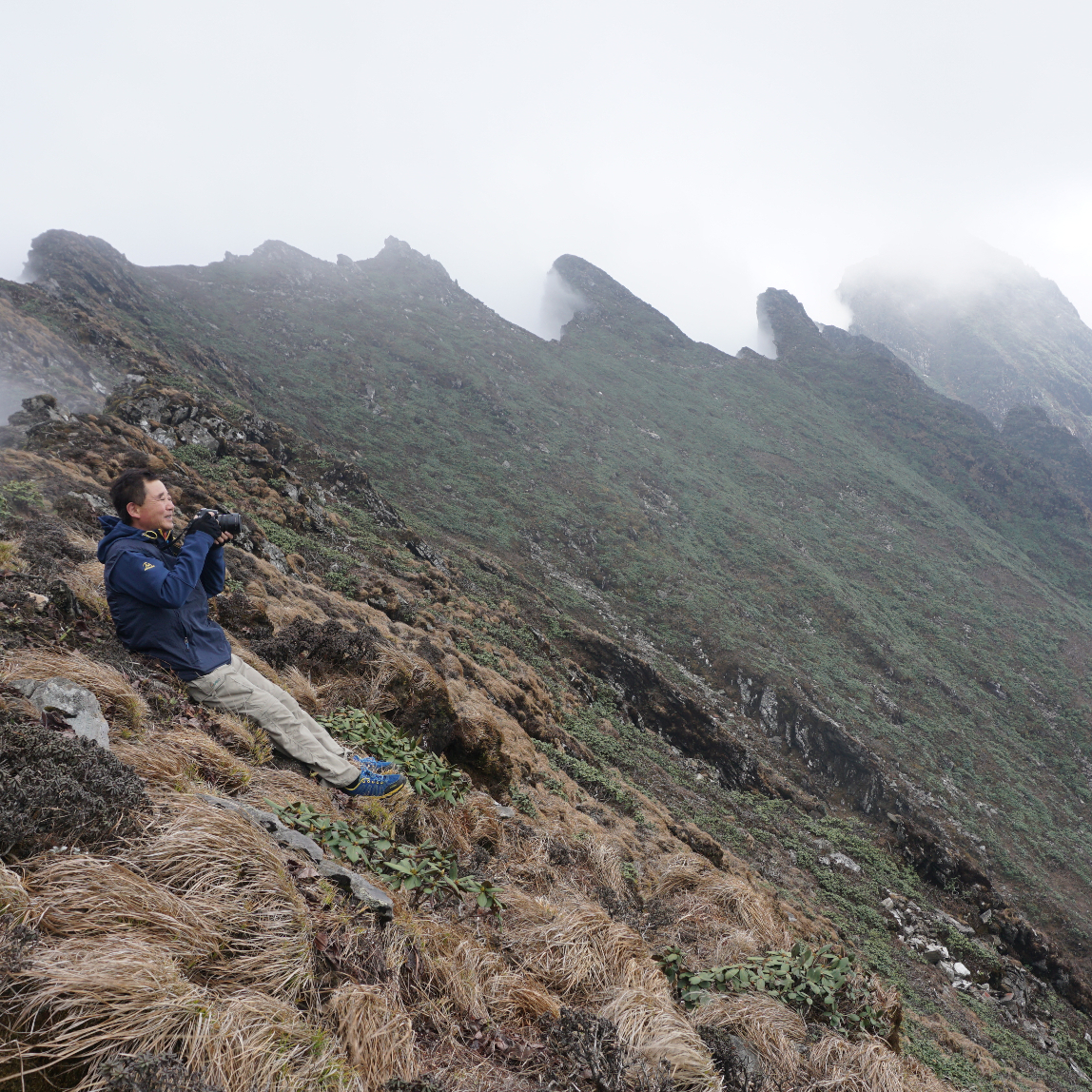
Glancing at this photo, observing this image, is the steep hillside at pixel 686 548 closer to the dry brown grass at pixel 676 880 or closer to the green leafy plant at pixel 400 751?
the green leafy plant at pixel 400 751

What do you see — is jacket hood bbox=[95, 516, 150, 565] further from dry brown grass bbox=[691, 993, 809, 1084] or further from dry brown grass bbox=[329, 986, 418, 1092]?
dry brown grass bbox=[691, 993, 809, 1084]

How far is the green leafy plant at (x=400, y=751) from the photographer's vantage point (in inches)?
166

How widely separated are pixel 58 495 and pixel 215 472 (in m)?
7.82

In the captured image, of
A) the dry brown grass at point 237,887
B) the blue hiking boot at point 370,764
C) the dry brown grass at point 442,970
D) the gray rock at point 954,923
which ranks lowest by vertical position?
the gray rock at point 954,923

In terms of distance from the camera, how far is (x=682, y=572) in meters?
30.3

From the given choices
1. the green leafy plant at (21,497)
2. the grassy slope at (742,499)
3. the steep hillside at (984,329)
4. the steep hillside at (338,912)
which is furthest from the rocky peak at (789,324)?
the green leafy plant at (21,497)

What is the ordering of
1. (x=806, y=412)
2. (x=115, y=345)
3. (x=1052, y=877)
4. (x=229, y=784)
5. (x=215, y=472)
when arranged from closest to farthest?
(x=229, y=784) < (x=215, y=472) < (x=1052, y=877) < (x=115, y=345) < (x=806, y=412)

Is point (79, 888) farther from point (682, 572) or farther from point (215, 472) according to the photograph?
point (682, 572)

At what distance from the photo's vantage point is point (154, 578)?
3.27 m

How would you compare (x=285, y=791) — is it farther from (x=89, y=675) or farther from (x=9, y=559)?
(x=9, y=559)

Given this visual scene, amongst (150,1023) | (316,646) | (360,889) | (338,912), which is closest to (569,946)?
(360,889)

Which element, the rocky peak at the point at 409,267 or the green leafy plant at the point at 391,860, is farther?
the rocky peak at the point at 409,267

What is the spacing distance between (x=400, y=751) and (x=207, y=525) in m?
2.38

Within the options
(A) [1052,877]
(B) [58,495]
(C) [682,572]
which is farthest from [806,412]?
(B) [58,495]
